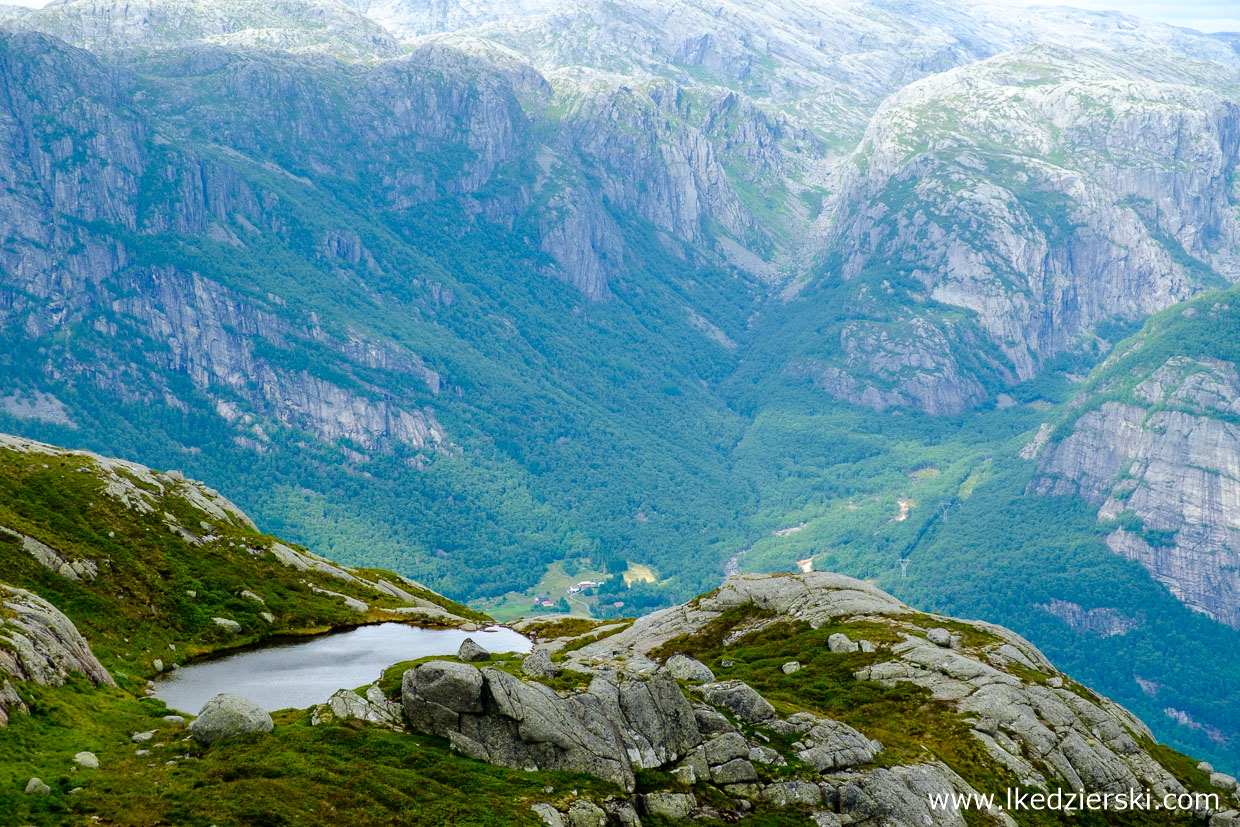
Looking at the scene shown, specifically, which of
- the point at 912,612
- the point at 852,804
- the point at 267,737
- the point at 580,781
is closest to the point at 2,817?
the point at 267,737

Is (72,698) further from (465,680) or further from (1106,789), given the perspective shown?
(1106,789)

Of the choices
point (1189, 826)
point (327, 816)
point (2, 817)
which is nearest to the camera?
point (2, 817)

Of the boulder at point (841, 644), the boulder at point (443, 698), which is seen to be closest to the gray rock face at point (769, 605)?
the boulder at point (841, 644)

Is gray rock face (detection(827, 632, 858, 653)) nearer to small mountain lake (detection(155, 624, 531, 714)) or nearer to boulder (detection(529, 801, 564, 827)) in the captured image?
small mountain lake (detection(155, 624, 531, 714))

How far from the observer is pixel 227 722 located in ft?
223

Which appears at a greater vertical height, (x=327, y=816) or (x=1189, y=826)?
(x=327, y=816)

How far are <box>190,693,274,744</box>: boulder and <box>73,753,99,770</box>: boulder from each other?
588 centimetres

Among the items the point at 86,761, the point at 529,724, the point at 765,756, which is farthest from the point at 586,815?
the point at 86,761

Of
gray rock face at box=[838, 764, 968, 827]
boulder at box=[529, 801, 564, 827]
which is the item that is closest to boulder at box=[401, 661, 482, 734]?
boulder at box=[529, 801, 564, 827]

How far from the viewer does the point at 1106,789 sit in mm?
87938

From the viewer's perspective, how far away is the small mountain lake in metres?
96.4

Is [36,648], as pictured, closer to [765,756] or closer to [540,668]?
[540,668]

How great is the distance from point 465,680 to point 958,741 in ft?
138

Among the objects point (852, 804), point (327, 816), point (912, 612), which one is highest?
point (327, 816)
